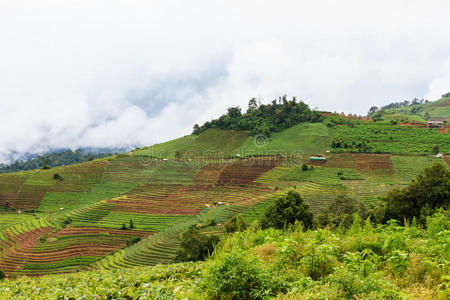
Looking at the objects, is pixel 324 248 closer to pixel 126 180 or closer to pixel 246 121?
pixel 126 180

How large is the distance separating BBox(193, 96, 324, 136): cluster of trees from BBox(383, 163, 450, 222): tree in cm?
6154

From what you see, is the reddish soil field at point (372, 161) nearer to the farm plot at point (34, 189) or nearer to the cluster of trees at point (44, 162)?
the farm plot at point (34, 189)

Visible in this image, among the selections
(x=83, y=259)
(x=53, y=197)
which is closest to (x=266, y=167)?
(x=83, y=259)

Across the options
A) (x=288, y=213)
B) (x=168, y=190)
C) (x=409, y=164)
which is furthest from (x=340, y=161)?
(x=288, y=213)

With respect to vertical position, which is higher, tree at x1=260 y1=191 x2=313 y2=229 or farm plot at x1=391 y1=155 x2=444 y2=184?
farm plot at x1=391 y1=155 x2=444 y2=184

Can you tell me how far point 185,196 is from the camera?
54.1 metres

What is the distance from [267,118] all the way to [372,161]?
4069 centimetres

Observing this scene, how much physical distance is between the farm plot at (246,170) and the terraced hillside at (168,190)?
0.23 m

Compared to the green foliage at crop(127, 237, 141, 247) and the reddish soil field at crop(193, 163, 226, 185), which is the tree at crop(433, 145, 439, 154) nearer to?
the reddish soil field at crop(193, 163, 226, 185)

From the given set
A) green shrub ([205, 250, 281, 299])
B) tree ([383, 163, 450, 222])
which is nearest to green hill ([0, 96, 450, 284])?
tree ([383, 163, 450, 222])

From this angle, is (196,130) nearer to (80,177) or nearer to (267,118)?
(267,118)

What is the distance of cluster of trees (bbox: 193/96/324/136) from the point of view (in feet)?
292

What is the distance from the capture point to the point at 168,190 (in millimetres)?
57812

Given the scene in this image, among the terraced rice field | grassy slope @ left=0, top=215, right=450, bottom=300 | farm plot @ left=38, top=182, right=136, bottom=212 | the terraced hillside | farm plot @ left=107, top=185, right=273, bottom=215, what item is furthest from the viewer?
farm plot @ left=38, top=182, right=136, bottom=212
